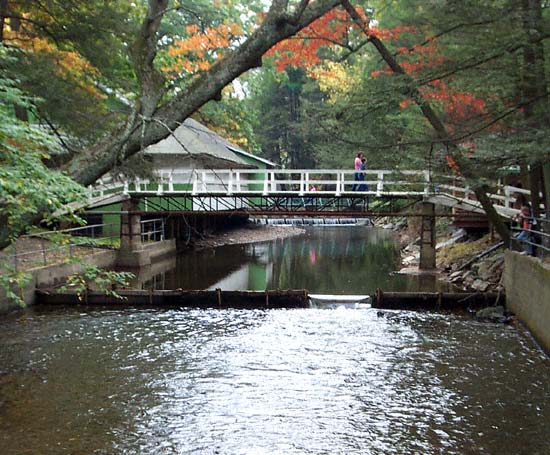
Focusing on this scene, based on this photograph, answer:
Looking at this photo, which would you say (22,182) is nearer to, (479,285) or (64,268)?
(64,268)

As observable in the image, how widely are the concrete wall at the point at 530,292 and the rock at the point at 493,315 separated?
29cm

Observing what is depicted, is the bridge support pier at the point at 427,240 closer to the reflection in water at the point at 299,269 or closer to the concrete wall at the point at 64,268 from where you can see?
the reflection in water at the point at 299,269

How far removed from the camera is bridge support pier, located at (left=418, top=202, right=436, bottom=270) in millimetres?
20516

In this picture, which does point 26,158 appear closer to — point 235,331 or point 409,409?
point 409,409


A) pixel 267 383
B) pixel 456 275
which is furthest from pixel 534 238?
pixel 267 383

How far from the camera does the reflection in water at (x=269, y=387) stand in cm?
699

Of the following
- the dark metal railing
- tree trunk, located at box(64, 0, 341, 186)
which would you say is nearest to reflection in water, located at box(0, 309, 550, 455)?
the dark metal railing

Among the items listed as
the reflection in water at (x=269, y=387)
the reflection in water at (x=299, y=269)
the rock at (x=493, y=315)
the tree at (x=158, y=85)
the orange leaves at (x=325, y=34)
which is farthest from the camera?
the reflection in water at (x=299, y=269)

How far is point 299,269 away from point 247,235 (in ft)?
41.9

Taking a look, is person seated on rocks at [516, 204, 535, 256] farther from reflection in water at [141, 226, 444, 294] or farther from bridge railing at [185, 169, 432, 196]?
reflection in water at [141, 226, 444, 294]

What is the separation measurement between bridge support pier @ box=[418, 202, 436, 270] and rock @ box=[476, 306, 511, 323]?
22.4 feet

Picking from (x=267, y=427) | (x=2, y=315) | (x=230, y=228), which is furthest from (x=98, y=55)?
(x=230, y=228)

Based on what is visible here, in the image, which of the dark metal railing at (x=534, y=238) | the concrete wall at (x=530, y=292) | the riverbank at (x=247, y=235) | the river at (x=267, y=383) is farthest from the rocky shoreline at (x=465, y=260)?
the riverbank at (x=247, y=235)

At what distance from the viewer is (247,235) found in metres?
35.4
